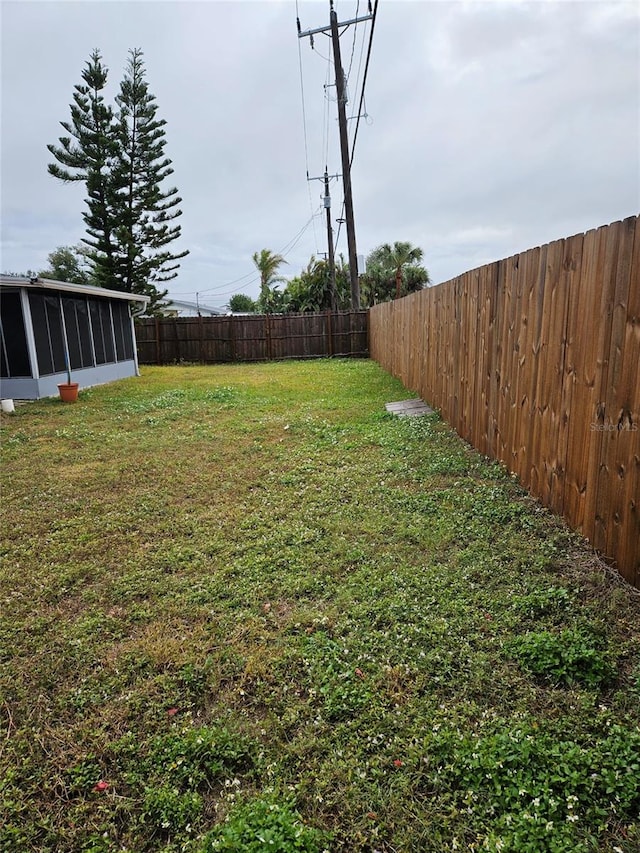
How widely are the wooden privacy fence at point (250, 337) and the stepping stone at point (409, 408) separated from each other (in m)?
8.66

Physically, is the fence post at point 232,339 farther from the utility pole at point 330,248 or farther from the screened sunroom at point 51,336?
the utility pole at point 330,248

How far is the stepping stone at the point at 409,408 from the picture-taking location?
583 centimetres

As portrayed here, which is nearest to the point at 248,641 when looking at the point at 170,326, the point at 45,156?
the point at 170,326

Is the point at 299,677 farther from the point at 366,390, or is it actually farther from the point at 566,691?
the point at 366,390

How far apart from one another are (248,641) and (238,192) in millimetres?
21832

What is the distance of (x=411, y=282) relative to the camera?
24375mm

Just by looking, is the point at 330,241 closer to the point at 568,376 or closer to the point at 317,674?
the point at 568,376

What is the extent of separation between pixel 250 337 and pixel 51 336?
23.2 feet

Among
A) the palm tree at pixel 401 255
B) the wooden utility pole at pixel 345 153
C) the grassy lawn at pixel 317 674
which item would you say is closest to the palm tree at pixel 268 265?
the palm tree at pixel 401 255

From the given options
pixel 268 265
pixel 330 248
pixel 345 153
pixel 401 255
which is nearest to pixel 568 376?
pixel 345 153

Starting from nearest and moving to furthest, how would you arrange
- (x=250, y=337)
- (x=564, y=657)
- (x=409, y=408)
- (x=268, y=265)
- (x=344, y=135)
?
1. (x=564, y=657)
2. (x=409, y=408)
3. (x=344, y=135)
4. (x=250, y=337)
5. (x=268, y=265)

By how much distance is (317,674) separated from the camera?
179cm

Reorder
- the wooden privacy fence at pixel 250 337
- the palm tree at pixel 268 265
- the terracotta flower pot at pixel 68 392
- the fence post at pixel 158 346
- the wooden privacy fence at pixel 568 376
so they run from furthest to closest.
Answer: the palm tree at pixel 268 265 < the fence post at pixel 158 346 < the wooden privacy fence at pixel 250 337 < the terracotta flower pot at pixel 68 392 < the wooden privacy fence at pixel 568 376

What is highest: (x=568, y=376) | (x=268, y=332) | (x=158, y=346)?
(x=268, y=332)
